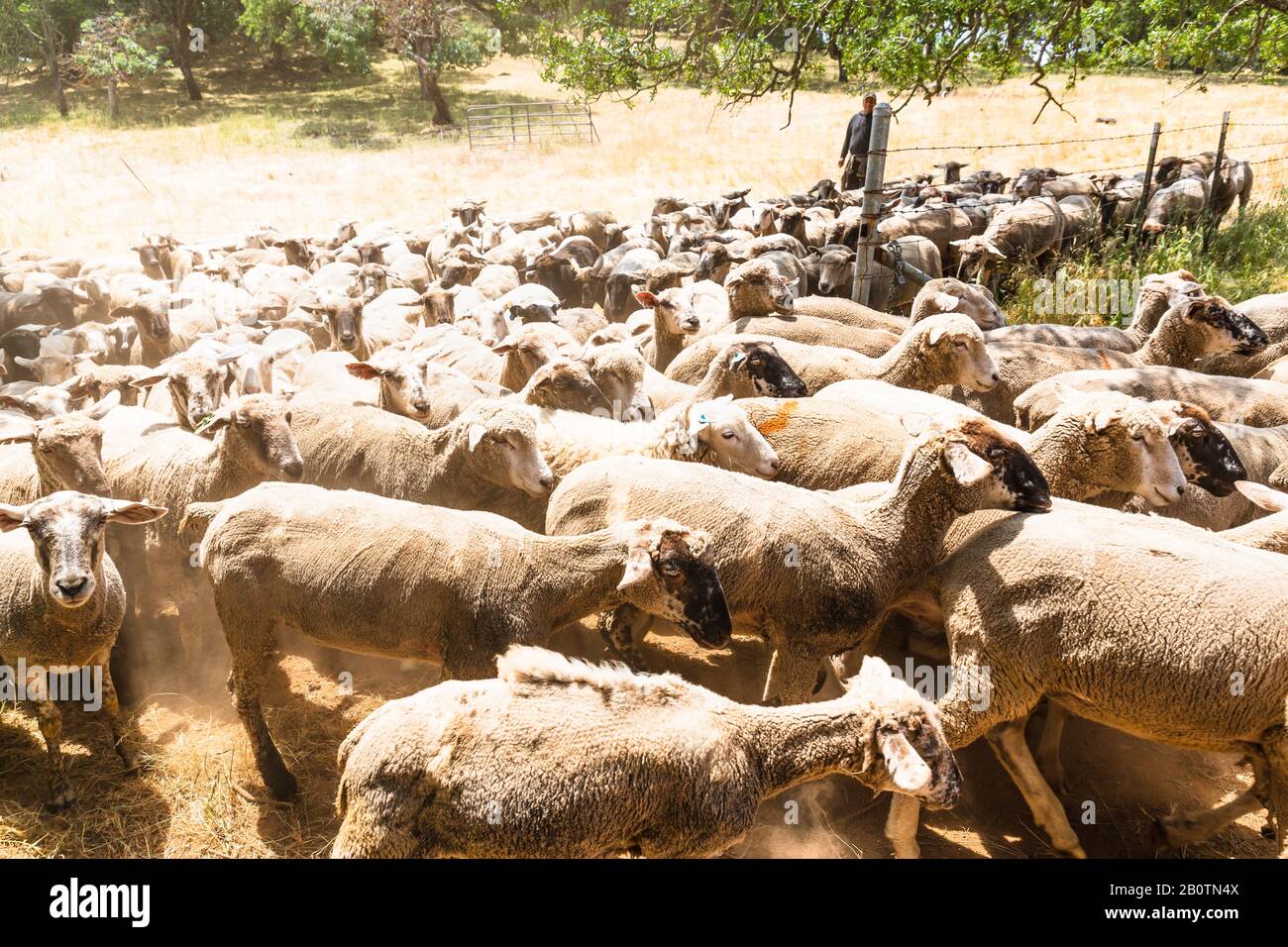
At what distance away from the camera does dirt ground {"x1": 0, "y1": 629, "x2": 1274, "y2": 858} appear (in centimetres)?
420

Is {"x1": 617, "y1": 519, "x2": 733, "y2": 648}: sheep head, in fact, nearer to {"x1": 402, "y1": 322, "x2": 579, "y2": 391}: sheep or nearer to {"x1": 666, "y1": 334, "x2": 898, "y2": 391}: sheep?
{"x1": 666, "y1": 334, "x2": 898, "y2": 391}: sheep

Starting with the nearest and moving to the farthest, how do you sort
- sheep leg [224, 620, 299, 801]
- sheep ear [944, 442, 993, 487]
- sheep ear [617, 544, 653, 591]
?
sheep ear [617, 544, 653, 591], sheep ear [944, 442, 993, 487], sheep leg [224, 620, 299, 801]

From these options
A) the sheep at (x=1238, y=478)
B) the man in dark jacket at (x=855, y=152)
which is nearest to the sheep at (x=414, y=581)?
the sheep at (x=1238, y=478)

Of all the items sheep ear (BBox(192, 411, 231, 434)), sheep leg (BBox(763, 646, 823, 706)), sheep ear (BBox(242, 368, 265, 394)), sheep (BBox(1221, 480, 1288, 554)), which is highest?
sheep ear (BBox(192, 411, 231, 434))

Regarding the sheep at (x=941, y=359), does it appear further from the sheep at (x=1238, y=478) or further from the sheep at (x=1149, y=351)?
the sheep at (x=1238, y=478)

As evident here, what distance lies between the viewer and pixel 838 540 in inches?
179

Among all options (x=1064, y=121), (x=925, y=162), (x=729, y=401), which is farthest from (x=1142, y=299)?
(x=1064, y=121)

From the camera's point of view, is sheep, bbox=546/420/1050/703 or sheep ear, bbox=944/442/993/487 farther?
sheep, bbox=546/420/1050/703

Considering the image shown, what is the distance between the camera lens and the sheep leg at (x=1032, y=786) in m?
4.13

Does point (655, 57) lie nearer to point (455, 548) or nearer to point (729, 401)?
point (729, 401)

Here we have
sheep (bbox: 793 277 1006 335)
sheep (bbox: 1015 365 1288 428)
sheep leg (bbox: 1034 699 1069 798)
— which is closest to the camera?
sheep leg (bbox: 1034 699 1069 798)

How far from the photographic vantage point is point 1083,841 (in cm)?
430

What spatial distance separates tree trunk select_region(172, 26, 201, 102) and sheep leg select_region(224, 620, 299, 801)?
122ft

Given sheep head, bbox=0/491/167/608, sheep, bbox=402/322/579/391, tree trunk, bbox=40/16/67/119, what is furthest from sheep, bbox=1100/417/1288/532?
tree trunk, bbox=40/16/67/119
